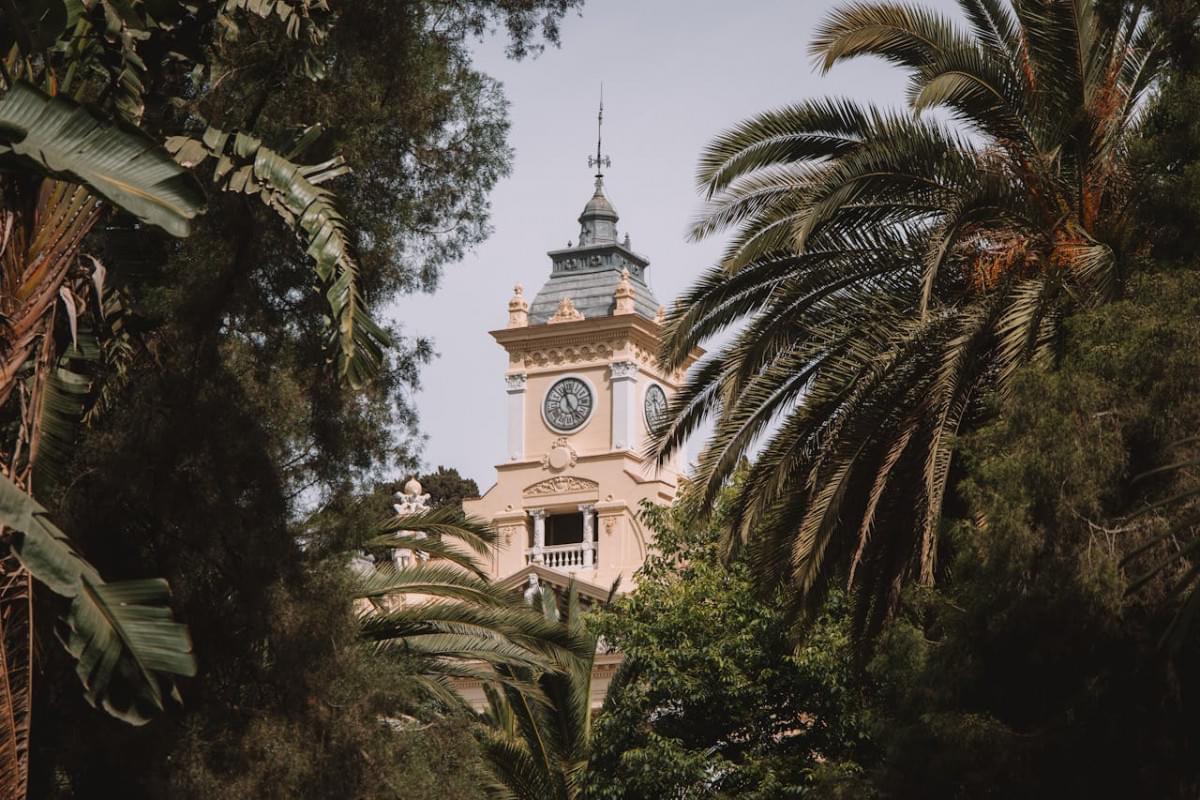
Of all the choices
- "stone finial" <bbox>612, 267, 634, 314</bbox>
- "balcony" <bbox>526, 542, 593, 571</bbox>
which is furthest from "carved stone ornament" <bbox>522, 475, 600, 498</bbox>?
"stone finial" <bbox>612, 267, 634, 314</bbox>

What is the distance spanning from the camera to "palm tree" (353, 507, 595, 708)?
22469 mm

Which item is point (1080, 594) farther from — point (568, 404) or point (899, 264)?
point (568, 404)

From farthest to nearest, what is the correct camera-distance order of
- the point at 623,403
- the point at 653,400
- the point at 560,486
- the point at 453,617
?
the point at 653,400, the point at 560,486, the point at 623,403, the point at 453,617

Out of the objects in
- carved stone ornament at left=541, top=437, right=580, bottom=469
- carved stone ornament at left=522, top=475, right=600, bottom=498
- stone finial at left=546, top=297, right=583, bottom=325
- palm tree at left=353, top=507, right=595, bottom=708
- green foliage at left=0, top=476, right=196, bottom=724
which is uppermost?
stone finial at left=546, top=297, right=583, bottom=325

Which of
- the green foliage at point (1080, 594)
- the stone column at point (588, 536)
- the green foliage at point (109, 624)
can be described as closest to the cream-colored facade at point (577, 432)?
the stone column at point (588, 536)

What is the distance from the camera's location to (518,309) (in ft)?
220

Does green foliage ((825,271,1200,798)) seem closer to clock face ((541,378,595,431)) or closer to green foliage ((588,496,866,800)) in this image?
green foliage ((588,496,866,800))

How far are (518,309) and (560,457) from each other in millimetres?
5774

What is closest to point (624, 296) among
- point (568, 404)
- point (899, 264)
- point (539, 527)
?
point (568, 404)

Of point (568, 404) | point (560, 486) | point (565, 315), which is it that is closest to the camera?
point (560, 486)

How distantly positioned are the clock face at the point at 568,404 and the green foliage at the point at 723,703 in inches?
1460

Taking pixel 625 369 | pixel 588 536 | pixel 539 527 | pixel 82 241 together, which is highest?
pixel 625 369

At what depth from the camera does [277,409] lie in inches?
674

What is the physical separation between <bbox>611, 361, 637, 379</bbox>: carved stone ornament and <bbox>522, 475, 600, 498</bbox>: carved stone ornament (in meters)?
3.69
